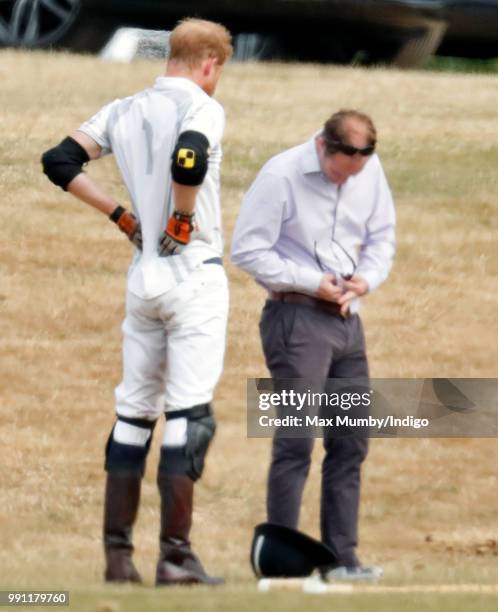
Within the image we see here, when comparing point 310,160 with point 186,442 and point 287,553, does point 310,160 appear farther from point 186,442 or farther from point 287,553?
point 287,553

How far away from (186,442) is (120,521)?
15.5 inches

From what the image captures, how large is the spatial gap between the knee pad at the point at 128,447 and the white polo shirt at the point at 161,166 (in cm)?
46

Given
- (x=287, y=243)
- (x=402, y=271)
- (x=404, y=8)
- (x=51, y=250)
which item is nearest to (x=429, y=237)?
(x=402, y=271)

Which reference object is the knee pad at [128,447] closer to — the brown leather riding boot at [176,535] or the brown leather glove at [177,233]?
the brown leather riding boot at [176,535]

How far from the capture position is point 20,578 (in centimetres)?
707

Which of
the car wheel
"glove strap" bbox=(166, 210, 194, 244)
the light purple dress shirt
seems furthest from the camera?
the car wheel

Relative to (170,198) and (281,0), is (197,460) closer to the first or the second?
(170,198)

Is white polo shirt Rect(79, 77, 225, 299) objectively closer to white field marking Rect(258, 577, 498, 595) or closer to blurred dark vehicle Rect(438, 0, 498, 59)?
white field marking Rect(258, 577, 498, 595)

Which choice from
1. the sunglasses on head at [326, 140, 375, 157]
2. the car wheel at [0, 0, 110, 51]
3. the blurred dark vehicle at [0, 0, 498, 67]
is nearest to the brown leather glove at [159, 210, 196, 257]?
the sunglasses on head at [326, 140, 375, 157]

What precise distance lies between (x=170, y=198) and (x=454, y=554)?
2.88 metres

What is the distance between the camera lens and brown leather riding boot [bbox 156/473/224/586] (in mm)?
6418

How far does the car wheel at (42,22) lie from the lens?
17.1 meters

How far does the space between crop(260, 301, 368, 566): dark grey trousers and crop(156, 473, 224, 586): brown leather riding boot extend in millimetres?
524

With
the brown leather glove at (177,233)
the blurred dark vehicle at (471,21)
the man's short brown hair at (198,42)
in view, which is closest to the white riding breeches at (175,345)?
the brown leather glove at (177,233)
